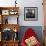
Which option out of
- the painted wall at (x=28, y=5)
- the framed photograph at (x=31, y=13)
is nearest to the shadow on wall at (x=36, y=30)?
the painted wall at (x=28, y=5)

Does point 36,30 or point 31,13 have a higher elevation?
point 31,13

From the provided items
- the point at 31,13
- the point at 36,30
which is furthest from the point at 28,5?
the point at 36,30

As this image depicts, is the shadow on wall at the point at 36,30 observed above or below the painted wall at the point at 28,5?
below

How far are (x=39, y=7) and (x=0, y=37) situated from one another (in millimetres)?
1913

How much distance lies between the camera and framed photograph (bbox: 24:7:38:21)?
6.16 m

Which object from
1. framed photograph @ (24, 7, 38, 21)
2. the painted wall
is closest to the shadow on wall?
the painted wall

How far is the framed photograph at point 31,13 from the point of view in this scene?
616cm

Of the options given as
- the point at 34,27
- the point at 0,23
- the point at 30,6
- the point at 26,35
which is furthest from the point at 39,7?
the point at 0,23

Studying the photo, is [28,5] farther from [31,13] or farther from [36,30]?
[36,30]

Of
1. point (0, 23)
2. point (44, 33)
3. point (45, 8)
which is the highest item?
point (45, 8)

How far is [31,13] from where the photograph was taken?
6191 mm

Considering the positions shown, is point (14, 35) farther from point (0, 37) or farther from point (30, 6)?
point (30, 6)

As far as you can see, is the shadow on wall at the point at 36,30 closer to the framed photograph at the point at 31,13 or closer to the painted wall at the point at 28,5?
the painted wall at the point at 28,5

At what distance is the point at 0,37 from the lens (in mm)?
5898
